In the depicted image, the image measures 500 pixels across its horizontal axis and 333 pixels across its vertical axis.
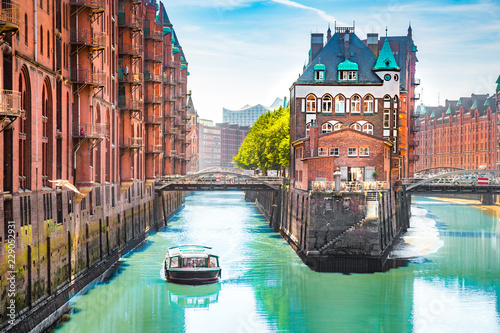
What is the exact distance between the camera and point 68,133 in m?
46.6

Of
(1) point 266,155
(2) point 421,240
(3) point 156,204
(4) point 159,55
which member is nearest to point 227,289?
(2) point 421,240

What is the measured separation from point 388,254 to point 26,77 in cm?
3802

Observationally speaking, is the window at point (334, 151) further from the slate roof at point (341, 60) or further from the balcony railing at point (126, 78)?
the balcony railing at point (126, 78)

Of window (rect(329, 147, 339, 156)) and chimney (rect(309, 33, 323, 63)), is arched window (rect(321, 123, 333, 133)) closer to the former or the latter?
window (rect(329, 147, 339, 156))

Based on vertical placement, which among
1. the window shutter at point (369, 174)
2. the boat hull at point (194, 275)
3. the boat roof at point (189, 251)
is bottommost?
the boat hull at point (194, 275)

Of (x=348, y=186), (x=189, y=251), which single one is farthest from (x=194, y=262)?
(x=348, y=186)

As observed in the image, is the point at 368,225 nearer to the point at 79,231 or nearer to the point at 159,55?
the point at 79,231

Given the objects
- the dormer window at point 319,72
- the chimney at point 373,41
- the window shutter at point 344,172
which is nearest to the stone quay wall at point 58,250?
the window shutter at point 344,172

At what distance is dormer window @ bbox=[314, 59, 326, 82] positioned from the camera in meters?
77.9

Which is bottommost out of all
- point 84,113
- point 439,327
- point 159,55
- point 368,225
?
point 439,327

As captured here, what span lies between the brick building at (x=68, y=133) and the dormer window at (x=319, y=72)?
19990mm

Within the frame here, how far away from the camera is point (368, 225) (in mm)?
55656

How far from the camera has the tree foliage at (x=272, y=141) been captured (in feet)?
323

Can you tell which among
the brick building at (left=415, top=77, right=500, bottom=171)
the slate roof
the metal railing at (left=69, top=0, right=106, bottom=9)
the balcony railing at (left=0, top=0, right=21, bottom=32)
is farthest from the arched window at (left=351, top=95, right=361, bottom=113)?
the brick building at (left=415, top=77, right=500, bottom=171)
